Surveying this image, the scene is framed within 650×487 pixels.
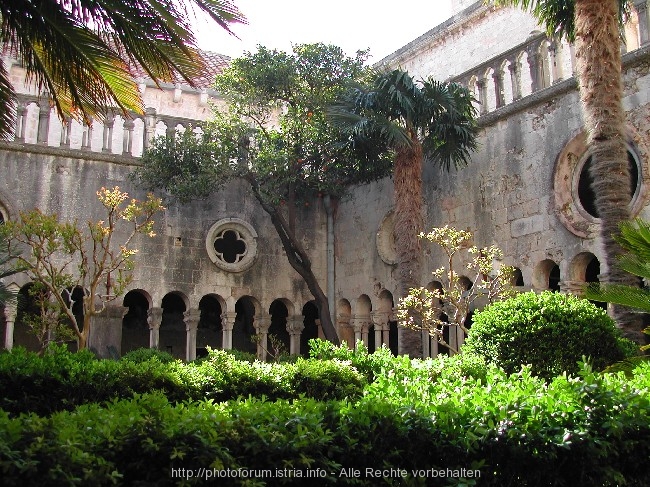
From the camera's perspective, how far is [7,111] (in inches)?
244

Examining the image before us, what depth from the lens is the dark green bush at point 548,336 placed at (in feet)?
24.9

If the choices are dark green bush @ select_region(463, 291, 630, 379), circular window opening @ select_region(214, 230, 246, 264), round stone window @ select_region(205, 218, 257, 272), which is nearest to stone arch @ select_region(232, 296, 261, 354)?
circular window opening @ select_region(214, 230, 246, 264)

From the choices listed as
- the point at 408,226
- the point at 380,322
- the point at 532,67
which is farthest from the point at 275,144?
the point at 532,67

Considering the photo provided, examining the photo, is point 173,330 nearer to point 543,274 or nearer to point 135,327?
point 135,327

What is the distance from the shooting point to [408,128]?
12.0m

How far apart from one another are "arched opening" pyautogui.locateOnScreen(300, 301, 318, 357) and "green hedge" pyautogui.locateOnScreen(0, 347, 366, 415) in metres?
9.88

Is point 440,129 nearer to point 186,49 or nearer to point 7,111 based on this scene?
point 186,49

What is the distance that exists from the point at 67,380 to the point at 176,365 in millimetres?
1288

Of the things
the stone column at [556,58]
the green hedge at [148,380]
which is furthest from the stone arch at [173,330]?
the green hedge at [148,380]

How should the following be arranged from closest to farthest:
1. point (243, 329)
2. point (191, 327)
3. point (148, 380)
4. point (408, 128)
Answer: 1. point (148, 380)
2. point (408, 128)
3. point (191, 327)
4. point (243, 329)

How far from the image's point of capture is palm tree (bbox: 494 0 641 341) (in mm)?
8126

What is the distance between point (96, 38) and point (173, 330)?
45.0 ft

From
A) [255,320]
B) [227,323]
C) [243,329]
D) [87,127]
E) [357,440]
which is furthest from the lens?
[243,329]

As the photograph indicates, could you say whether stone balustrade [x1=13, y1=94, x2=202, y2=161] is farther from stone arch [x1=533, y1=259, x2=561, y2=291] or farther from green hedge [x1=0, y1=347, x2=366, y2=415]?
stone arch [x1=533, y1=259, x2=561, y2=291]
